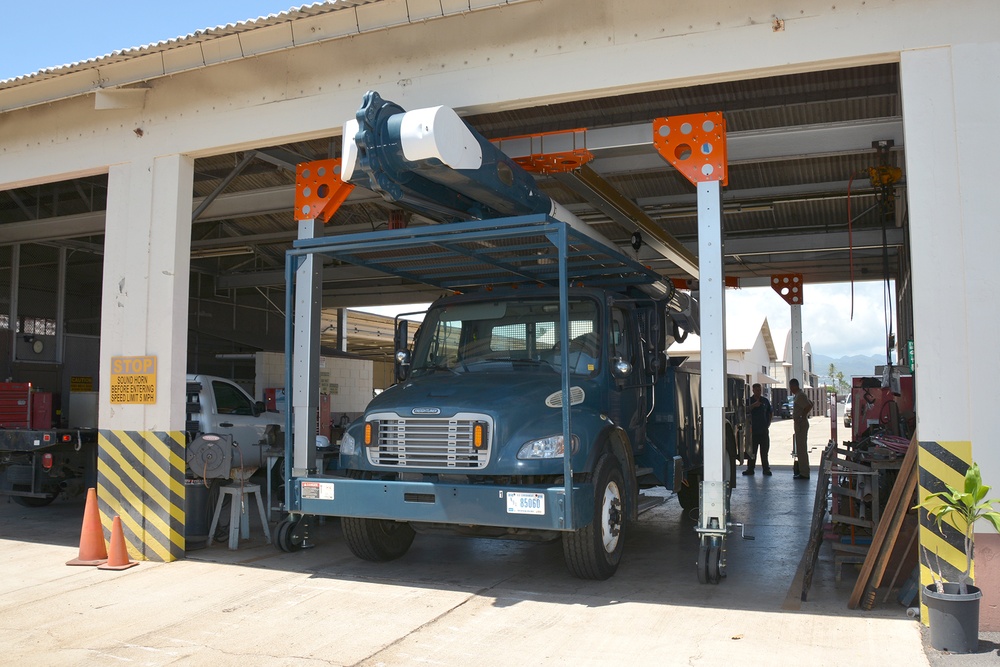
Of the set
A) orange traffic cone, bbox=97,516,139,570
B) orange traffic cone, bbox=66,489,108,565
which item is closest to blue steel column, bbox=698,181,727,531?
orange traffic cone, bbox=97,516,139,570

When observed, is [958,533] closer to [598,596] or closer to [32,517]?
[598,596]

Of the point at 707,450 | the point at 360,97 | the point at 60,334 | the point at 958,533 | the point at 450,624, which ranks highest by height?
the point at 360,97

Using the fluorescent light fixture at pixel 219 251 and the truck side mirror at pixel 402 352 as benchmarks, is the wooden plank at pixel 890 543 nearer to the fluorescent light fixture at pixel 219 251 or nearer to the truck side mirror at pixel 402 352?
the truck side mirror at pixel 402 352

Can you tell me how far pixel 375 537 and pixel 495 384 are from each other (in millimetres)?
1839

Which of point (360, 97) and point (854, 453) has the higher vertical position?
point (360, 97)

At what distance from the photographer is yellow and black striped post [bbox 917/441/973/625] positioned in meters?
5.21

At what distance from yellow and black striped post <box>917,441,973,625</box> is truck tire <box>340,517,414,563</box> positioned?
4.09 metres

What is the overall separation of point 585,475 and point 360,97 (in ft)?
12.5

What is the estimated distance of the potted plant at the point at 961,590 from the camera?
4.71 meters

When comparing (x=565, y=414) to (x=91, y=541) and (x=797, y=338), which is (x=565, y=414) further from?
(x=797, y=338)

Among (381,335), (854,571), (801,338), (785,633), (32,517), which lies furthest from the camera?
(381,335)

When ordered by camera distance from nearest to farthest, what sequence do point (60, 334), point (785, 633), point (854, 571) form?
1. point (785, 633)
2. point (854, 571)
3. point (60, 334)

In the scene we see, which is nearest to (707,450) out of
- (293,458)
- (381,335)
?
(293,458)

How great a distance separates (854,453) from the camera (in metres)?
7.44
